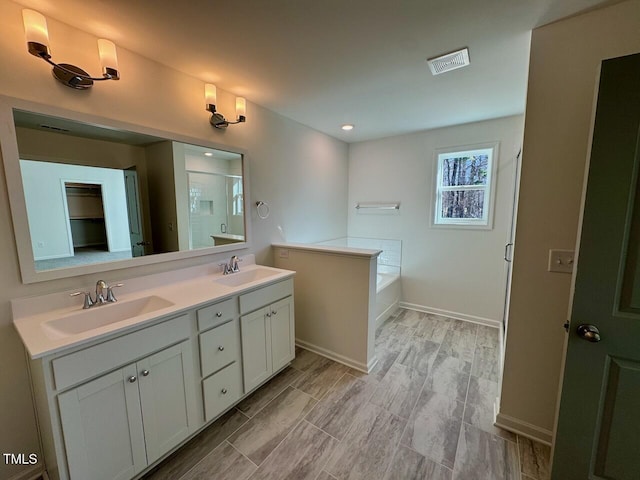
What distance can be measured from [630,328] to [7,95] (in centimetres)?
299

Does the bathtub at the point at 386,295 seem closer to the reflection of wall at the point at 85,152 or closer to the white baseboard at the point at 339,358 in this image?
the white baseboard at the point at 339,358

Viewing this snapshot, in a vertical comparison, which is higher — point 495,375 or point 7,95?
point 7,95

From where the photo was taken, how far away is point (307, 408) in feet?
6.26

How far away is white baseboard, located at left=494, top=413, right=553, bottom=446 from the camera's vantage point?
1.62 meters

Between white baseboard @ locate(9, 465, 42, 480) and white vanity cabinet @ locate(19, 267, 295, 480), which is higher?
Answer: white vanity cabinet @ locate(19, 267, 295, 480)

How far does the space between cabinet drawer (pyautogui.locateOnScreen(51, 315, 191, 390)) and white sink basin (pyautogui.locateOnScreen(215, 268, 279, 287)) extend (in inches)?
25.3

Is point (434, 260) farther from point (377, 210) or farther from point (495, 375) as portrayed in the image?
point (495, 375)

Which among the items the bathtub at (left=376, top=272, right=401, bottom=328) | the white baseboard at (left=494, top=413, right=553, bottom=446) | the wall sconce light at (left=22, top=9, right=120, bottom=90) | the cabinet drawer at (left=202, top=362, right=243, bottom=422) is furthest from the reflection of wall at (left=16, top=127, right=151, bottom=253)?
the white baseboard at (left=494, top=413, right=553, bottom=446)

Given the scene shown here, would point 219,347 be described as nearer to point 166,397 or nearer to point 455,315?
point 166,397

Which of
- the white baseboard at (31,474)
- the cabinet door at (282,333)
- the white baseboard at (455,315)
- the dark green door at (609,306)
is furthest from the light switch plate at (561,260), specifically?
Answer: the white baseboard at (31,474)

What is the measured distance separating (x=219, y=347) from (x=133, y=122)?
157 centimetres

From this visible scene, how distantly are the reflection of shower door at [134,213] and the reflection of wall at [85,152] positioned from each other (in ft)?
0.08

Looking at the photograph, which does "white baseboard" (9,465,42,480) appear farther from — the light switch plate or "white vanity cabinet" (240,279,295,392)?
the light switch plate

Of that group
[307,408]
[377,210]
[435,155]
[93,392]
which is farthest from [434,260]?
[93,392]
